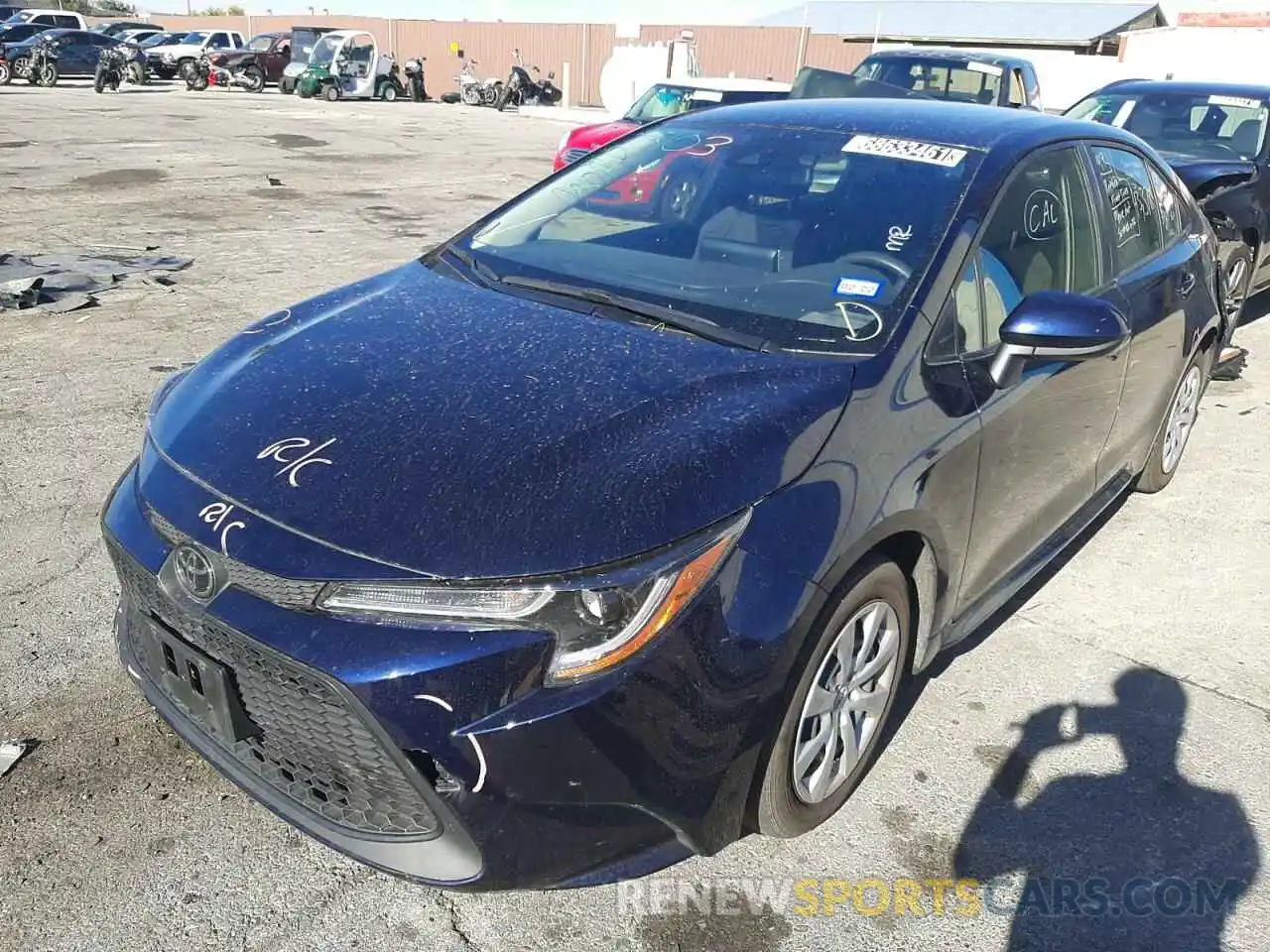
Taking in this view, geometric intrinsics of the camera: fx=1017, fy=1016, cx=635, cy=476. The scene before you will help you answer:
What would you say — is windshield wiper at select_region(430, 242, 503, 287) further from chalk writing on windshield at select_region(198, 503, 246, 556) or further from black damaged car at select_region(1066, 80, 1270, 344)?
black damaged car at select_region(1066, 80, 1270, 344)

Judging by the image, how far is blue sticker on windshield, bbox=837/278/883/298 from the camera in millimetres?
2678

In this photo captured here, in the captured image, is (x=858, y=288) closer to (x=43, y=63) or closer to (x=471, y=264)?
(x=471, y=264)

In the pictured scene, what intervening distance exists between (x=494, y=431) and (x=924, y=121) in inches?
75.1

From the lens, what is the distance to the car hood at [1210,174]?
671 centimetres

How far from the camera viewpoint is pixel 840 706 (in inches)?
96.5

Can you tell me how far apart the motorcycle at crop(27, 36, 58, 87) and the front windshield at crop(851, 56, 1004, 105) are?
27.8m

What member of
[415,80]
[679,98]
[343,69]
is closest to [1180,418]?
[679,98]

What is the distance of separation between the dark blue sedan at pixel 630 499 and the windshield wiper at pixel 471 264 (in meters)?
0.02

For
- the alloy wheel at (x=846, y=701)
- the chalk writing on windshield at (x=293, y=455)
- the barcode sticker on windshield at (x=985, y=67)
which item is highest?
the barcode sticker on windshield at (x=985, y=67)

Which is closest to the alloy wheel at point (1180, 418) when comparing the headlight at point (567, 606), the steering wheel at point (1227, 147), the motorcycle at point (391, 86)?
the headlight at point (567, 606)

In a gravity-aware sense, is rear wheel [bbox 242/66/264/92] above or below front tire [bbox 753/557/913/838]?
above

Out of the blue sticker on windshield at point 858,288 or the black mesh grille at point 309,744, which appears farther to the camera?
the blue sticker on windshield at point 858,288

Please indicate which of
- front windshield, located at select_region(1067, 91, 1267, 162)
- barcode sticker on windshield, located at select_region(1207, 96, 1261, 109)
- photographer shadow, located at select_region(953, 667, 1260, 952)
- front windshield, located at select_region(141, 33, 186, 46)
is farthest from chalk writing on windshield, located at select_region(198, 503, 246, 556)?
front windshield, located at select_region(141, 33, 186, 46)

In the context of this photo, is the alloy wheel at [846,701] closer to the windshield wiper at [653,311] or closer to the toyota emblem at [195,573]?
the windshield wiper at [653,311]
